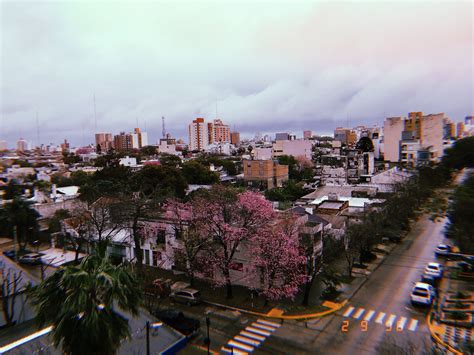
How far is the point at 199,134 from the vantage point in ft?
464

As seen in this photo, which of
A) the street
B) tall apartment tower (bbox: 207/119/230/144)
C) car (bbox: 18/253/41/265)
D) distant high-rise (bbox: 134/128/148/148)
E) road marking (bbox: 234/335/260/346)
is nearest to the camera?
the street

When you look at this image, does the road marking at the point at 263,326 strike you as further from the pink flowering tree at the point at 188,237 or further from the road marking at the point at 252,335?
the pink flowering tree at the point at 188,237

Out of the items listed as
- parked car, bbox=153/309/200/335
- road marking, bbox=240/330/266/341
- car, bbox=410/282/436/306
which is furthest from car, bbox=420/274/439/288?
parked car, bbox=153/309/200/335

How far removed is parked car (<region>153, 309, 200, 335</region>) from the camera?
1406cm

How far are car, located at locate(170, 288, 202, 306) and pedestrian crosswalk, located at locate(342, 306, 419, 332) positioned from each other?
742cm

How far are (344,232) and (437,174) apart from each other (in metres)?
25.4

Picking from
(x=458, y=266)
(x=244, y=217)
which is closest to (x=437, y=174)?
(x=458, y=266)

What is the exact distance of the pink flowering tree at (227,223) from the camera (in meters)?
17.6

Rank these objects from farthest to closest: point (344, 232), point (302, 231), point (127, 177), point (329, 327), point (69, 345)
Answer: point (127, 177)
point (344, 232)
point (302, 231)
point (329, 327)
point (69, 345)

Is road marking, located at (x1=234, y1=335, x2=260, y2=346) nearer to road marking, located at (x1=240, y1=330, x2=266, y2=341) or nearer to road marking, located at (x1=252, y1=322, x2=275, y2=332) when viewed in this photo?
road marking, located at (x1=240, y1=330, x2=266, y2=341)

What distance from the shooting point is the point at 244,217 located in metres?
18.1

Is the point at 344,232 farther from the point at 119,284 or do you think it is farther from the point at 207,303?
the point at 119,284

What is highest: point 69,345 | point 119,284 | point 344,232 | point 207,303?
point 119,284

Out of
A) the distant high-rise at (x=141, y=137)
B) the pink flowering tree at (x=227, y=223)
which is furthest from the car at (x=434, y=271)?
the distant high-rise at (x=141, y=137)
